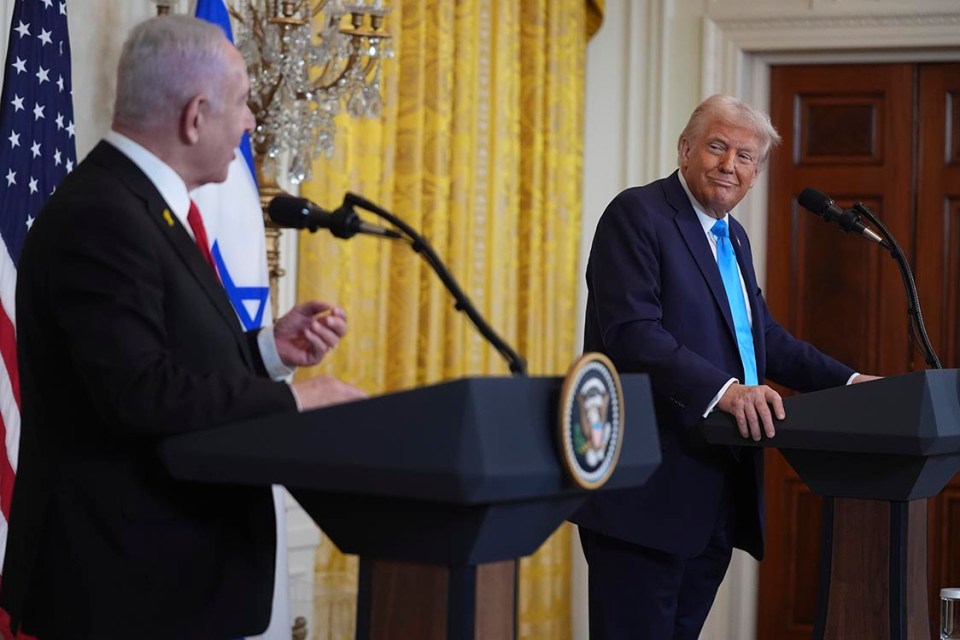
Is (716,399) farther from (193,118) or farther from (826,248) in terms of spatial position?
(826,248)

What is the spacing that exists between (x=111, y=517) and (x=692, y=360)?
1.34 meters

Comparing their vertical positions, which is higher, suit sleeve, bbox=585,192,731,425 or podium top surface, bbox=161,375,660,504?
suit sleeve, bbox=585,192,731,425

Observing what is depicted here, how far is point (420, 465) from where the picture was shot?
1.58 meters

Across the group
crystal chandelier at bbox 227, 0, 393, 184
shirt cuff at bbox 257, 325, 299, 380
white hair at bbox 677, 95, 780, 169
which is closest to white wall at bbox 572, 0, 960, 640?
crystal chandelier at bbox 227, 0, 393, 184

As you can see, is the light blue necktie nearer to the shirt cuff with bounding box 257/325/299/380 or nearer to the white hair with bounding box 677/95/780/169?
the white hair with bounding box 677/95/780/169

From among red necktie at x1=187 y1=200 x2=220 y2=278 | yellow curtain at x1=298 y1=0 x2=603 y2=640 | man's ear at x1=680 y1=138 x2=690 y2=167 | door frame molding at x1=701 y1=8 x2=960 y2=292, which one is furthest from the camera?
door frame molding at x1=701 y1=8 x2=960 y2=292

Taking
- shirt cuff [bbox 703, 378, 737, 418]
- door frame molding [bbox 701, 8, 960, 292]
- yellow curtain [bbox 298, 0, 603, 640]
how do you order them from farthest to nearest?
door frame molding [bbox 701, 8, 960, 292] → yellow curtain [bbox 298, 0, 603, 640] → shirt cuff [bbox 703, 378, 737, 418]

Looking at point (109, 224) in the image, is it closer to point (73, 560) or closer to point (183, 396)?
point (183, 396)

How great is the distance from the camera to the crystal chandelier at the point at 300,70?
145 inches

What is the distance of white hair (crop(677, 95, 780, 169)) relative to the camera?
3012 mm

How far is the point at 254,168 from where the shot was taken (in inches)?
153

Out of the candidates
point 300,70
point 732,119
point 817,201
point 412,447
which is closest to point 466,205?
point 300,70

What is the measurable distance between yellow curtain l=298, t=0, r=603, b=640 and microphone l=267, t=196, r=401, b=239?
8.58 feet

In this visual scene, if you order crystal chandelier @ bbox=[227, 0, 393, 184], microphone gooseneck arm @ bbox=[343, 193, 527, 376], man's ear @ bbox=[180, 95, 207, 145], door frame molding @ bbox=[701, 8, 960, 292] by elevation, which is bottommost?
microphone gooseneck arm @ bbox=[343, 193, 527, 376]
